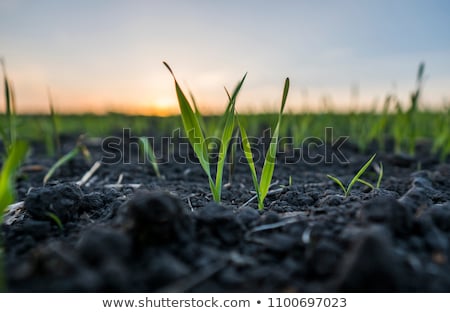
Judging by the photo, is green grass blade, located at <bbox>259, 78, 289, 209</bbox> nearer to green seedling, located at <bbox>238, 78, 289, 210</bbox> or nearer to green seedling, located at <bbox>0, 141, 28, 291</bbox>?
green seedling, located at <bbox>238, 78, 289, 210</bbox>

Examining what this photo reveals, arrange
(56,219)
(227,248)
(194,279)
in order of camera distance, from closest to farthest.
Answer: (194,279) → (227,248) → (56,219)

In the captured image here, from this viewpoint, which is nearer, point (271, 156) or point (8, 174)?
point (8, 174)

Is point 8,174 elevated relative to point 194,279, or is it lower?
elevated

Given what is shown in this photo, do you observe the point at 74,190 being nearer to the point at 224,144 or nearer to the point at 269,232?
the point at 224,144

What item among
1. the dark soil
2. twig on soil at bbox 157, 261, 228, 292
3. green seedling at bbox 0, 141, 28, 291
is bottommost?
twig on soil at bbox 157, 261, 228, 292

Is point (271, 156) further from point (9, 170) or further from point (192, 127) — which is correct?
point (9, 170)

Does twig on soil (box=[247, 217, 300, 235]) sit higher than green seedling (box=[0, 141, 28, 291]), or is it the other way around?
green seedling (box=[0, 141, 28, 291])

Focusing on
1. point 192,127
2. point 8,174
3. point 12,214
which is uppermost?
point 192,127
